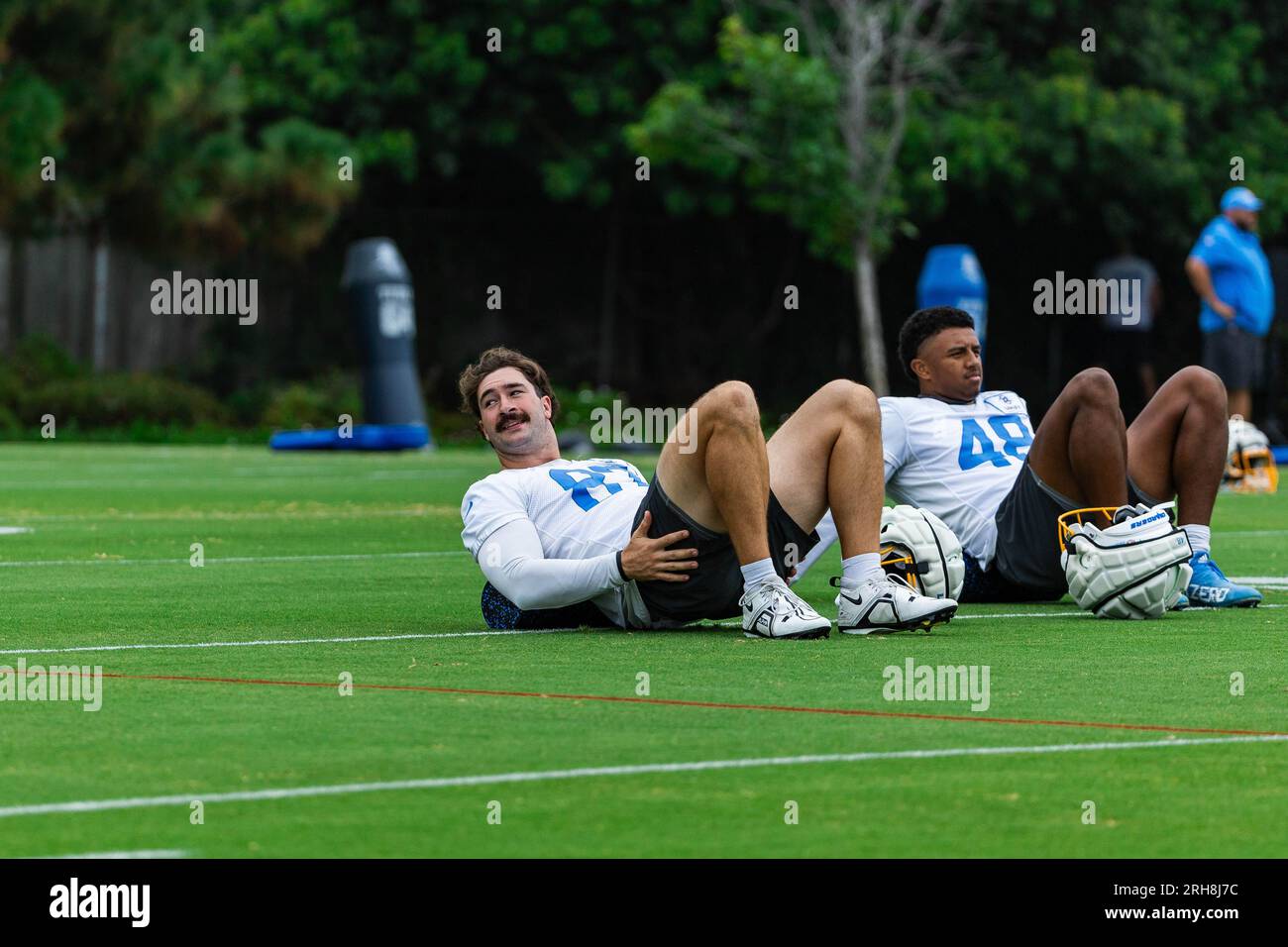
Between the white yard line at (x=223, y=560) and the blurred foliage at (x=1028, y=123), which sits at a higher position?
the blurred foliage at (x=1028, y=123)

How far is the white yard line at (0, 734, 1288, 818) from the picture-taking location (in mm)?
4938

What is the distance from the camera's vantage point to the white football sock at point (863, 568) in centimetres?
794

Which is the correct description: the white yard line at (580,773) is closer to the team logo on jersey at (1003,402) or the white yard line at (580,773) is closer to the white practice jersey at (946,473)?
the white practice jersey at (946,473)

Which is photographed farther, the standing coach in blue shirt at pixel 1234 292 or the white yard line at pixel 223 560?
the standing coach in blue shirt at pixel 1234 292

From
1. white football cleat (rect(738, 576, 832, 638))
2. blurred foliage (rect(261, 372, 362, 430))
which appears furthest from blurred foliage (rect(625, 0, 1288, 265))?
white football cleat (rect(738, 576, 832, 638))

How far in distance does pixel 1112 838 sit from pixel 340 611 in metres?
5.11

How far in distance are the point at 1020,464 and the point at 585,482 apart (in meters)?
2.18

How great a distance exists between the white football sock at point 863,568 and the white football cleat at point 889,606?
0.01 metres

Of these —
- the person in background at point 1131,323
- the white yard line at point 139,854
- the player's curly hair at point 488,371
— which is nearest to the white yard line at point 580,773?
the white yard line at point 139,854

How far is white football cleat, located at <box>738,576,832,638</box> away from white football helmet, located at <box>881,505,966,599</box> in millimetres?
567

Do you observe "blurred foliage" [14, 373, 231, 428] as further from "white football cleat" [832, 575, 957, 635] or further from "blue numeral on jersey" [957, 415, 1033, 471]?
"white football cleat" [832, 575, 957, 635]

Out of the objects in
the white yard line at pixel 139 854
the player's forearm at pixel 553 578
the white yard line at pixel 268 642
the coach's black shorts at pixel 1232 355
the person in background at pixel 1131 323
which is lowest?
the white yard line at pixel 139 854
